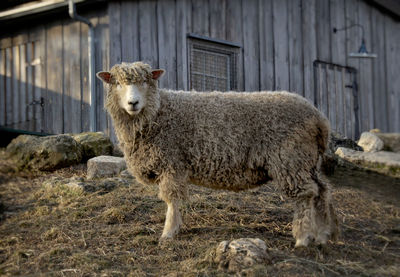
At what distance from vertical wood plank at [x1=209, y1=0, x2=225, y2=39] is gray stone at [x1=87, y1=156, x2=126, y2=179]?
13.4 ft

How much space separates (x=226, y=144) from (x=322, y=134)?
40.7 inches

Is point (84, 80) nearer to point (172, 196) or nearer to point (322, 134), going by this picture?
point (172, 196)

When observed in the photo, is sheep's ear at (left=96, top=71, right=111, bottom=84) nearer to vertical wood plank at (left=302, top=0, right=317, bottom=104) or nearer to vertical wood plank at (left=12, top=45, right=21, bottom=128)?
vertical wood plank at (left=12, top=45, right=21, bottom=128)

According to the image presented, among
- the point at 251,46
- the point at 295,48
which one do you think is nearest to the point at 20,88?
the point at 251,46

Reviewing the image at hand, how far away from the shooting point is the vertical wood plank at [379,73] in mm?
13398

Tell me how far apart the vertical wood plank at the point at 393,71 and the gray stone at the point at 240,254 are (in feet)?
36.4

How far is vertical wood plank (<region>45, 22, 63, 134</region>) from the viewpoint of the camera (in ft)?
32.2

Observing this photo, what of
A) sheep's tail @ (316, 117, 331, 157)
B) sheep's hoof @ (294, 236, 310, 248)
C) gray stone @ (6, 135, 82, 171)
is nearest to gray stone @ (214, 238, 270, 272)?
sheep's hoof @ (294, 236, 310, 248)

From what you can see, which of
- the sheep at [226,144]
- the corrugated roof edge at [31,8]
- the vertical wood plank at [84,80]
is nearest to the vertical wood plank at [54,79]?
the corrugated roof edge at [31,8]

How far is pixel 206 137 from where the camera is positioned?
16.2 ft

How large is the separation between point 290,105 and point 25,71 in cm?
747

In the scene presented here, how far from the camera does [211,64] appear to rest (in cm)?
998

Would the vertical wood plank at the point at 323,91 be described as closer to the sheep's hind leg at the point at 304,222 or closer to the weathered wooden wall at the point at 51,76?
the weathered wooden wall at the point at 51,76

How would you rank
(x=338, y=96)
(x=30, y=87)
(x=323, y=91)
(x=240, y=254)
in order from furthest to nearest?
(x=338, y=96) < (x=323, y=91) < (x=30, y=87) < (x=240, y=254)
